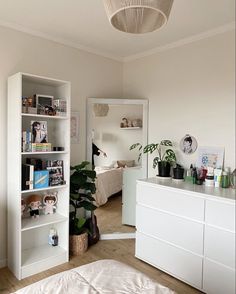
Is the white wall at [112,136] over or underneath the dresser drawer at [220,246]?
over

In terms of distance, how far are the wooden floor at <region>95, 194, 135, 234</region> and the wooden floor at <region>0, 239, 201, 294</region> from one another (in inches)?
5.3

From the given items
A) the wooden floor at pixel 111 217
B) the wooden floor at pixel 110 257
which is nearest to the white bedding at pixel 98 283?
the wooden floor at pixel 110 257

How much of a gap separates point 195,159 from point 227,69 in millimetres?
906

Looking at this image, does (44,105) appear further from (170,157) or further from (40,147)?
(170,157)

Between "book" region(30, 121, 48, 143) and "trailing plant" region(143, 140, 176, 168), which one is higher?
"book" region(30, 121, 48, 143)

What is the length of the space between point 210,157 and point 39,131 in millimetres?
1650

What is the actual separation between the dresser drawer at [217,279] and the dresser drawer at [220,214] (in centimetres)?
32

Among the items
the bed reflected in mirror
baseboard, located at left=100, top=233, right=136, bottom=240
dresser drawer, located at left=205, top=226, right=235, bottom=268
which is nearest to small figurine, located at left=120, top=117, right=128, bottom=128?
the bed reflected in mirror

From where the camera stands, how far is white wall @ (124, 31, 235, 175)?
2.24 metres

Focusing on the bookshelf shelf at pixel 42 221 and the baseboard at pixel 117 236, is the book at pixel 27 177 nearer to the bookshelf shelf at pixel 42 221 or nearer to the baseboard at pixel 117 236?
the bookshelf shelf at pixel 42 221

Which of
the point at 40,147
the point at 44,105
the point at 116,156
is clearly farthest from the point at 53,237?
the point at 44,105

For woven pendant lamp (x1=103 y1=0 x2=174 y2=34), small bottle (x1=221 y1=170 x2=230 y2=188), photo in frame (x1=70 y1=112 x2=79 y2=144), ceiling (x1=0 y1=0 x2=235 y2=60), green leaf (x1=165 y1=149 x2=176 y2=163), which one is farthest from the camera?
photo in frame (x1=70 y1=112 x2=79 y2=144)

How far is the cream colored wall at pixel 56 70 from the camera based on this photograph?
2256 millimetres

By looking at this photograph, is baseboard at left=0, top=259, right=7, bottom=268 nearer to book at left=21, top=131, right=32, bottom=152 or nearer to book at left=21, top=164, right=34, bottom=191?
book at left=21, top=164, right=34, bottom=191
